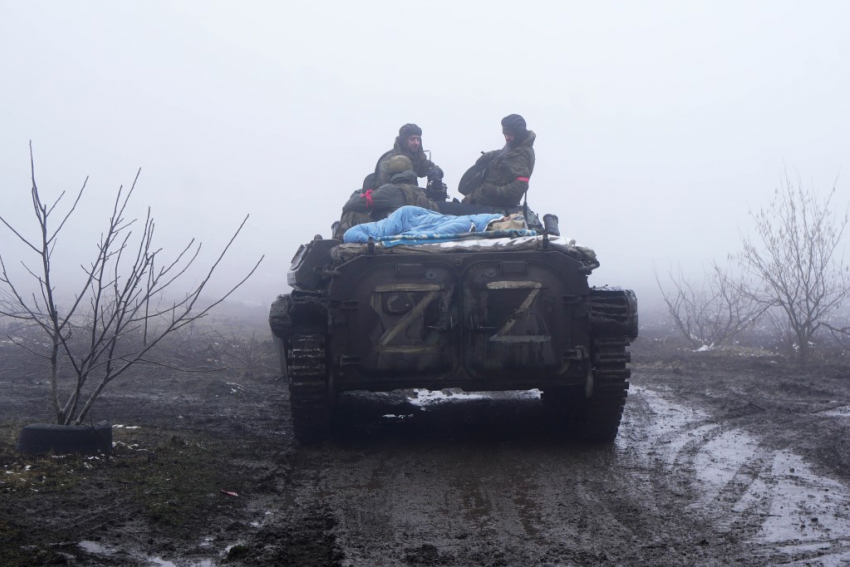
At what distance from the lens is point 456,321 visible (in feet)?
22.7

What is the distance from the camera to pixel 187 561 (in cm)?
413

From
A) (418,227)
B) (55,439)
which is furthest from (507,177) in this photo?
(55,439)

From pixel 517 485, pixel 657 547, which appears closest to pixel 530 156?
pixel 517 485

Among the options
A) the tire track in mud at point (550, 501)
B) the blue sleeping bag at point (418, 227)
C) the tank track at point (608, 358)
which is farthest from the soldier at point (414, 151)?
the tank track at point (608, 358)

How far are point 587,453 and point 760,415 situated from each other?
232 cm

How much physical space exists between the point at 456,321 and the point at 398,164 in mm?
2918

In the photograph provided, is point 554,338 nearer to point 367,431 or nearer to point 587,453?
point 587,453

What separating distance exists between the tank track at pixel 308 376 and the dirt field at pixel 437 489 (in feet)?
1.01

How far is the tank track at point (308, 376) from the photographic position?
22.5 ft

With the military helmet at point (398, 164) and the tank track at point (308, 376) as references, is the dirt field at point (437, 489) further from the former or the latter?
the military helmet at point (398, 164)

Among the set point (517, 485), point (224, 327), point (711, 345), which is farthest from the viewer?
point (224, 327)

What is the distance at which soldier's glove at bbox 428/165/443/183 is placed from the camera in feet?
33.4

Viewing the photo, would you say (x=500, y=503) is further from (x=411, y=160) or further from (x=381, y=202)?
(x=411, y=160)

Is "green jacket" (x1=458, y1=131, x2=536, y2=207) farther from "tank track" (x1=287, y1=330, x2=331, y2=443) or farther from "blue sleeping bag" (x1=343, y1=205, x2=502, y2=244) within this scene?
"tank track" (x1=287, y1=330, x2=331, y2=443)
